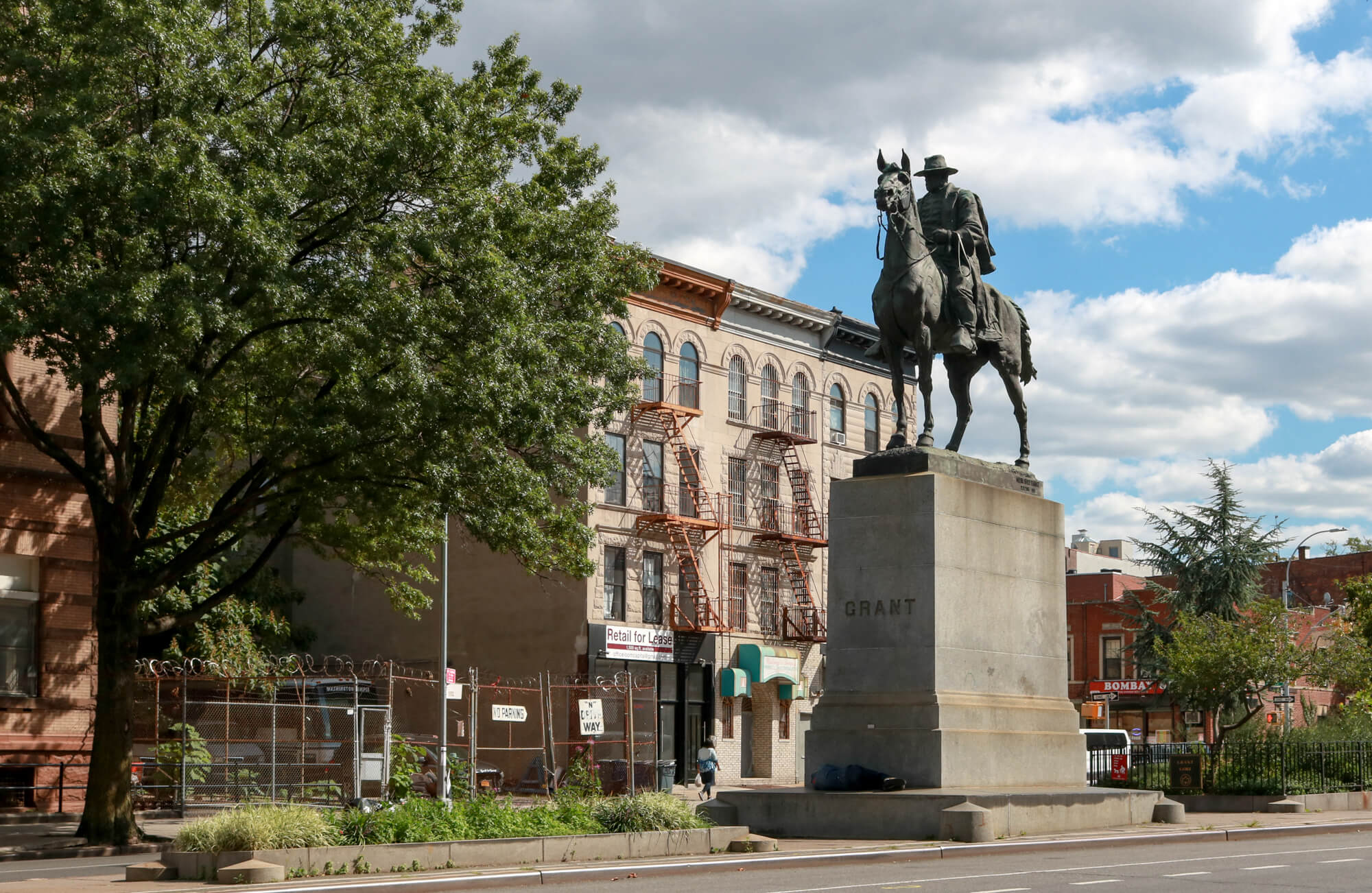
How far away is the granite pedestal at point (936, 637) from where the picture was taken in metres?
20.6

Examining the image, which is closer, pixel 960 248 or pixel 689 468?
pixel 960 248

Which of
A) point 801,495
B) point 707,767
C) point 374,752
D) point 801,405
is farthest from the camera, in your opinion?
point 801,405

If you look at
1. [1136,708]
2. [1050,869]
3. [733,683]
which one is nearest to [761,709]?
[733,683]

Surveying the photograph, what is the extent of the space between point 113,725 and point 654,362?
1134 inches

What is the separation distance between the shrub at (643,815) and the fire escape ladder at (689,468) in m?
31.2

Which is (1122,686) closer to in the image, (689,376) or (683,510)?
(683,510)

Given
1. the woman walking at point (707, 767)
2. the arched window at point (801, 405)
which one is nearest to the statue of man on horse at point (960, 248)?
the woman walking at point (707, 767)

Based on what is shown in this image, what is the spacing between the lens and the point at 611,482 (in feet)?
88.1

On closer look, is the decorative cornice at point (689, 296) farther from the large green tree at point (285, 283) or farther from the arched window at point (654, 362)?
the large green tree at point (285, 283)

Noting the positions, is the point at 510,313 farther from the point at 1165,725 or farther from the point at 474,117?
the point at 1165,725

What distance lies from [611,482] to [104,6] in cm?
→ 1115

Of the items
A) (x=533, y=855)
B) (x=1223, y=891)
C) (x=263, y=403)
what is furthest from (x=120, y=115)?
(x=1223, y=891)

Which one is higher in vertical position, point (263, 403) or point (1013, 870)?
point (263, 403)

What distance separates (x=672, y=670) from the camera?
162 ft
